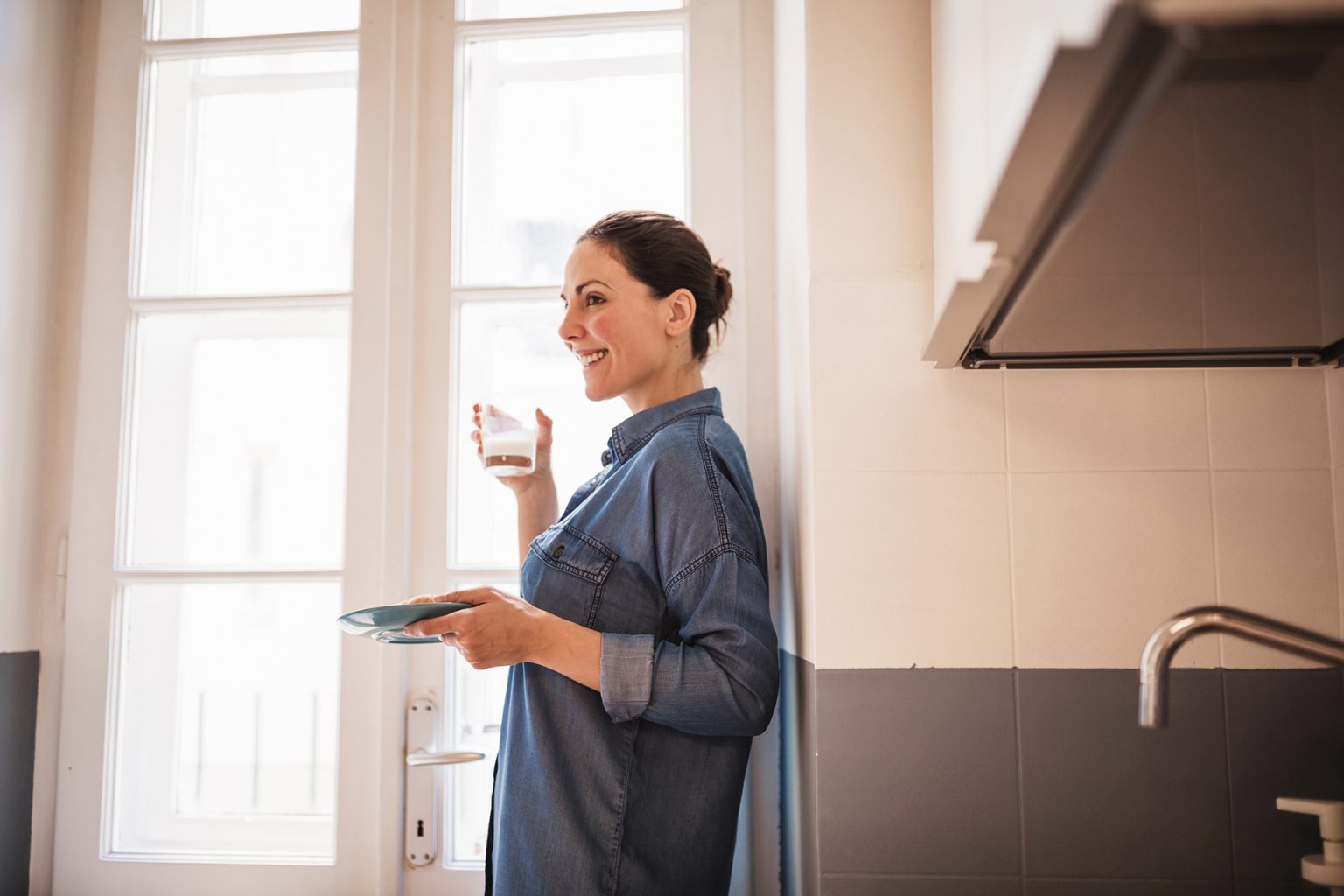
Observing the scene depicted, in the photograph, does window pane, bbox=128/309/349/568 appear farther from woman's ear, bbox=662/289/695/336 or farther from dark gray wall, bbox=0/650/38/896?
woman's ear, bbox=662/289/695/336

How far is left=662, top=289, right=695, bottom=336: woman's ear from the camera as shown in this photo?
4.37 ft

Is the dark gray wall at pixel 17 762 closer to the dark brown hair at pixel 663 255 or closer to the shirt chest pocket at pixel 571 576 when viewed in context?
the shirt chest pocket at pixel 571 576

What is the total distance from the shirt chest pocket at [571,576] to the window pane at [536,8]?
3.19ft

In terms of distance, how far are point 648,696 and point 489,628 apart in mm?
186

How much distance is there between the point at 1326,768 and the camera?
3.43 feet

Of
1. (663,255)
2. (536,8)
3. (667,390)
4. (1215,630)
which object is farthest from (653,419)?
(536,8)

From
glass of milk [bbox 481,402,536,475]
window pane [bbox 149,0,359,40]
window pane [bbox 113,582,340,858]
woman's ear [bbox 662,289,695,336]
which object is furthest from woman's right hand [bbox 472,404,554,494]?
window pane [bbox 149,0,359,40]

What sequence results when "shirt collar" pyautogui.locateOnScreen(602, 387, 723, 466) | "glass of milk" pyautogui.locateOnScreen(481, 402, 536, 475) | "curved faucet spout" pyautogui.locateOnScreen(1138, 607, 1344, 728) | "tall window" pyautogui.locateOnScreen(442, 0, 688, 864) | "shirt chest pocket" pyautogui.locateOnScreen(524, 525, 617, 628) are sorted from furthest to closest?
"tall window" pyautogui.locateOnScreen(442, 0, 688, 864)
"glass of milk" pyautogui.locateOnScreen(481, 402, 536, 475)
"shirt collar" pyautogui.locateOnScreen(602, 387, 723, 466)
"shirt chest pocket" pyautogui.locateOnScreen(524, 525, 617, 628)
"curved faucet spout" pyautogui.locateOnScreen(1138, 607, 1344, 728)

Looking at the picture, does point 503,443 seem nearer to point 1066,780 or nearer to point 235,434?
point 235,434

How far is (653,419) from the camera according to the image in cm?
131

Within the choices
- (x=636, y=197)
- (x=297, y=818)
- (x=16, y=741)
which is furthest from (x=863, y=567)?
(x=16, y=741)

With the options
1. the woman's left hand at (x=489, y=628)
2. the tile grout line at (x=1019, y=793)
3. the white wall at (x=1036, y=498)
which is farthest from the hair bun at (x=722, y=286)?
the tile grout line at (x=1019, y=793)

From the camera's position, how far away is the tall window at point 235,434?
1640 mm

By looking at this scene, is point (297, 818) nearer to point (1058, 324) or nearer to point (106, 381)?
point (106, 381)
